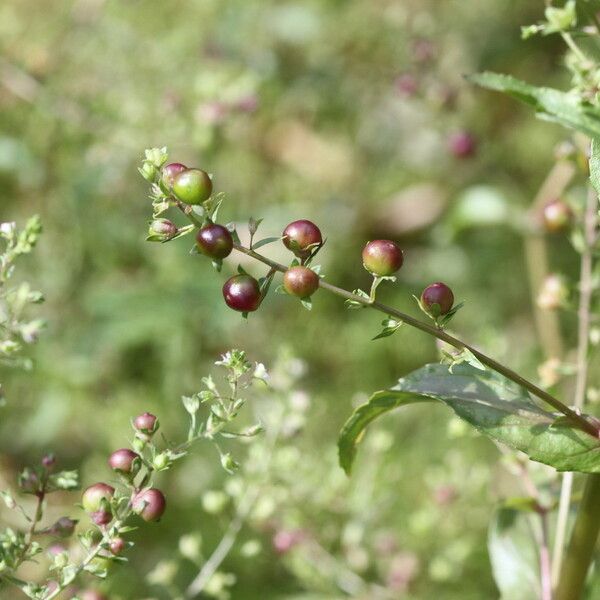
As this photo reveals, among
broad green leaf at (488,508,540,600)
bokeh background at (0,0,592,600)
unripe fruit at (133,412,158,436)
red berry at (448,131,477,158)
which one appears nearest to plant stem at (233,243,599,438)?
unripe fruit at (133,412,158,436)

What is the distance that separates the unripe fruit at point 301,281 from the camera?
1.48 ft

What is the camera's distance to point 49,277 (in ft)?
4.83

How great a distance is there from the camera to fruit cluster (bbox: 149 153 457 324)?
45 centimetres

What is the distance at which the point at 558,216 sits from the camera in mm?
798

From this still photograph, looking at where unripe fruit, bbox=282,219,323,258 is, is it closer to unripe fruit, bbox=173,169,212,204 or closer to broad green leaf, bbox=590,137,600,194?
unripe fruit, bbox=173,169,212,204

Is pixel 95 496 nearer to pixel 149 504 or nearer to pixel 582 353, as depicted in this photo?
pixel 149 504

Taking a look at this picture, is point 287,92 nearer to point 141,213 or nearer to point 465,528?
point 141,213

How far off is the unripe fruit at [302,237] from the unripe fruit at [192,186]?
0.05 meters

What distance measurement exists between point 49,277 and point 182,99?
14.1 inches

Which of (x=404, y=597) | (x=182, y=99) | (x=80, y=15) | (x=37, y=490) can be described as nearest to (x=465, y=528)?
(x=404, y=597)

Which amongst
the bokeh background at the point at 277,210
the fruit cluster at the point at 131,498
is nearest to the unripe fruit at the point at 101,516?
the fruit cluster at the point at 131,498

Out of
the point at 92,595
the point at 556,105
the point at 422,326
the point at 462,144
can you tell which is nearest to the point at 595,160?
the point at 556,105

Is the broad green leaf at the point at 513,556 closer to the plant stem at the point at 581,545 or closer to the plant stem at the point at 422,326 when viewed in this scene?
the plant stem at the point at 581,545

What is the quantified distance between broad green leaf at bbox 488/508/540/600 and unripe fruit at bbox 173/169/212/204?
0.42m
